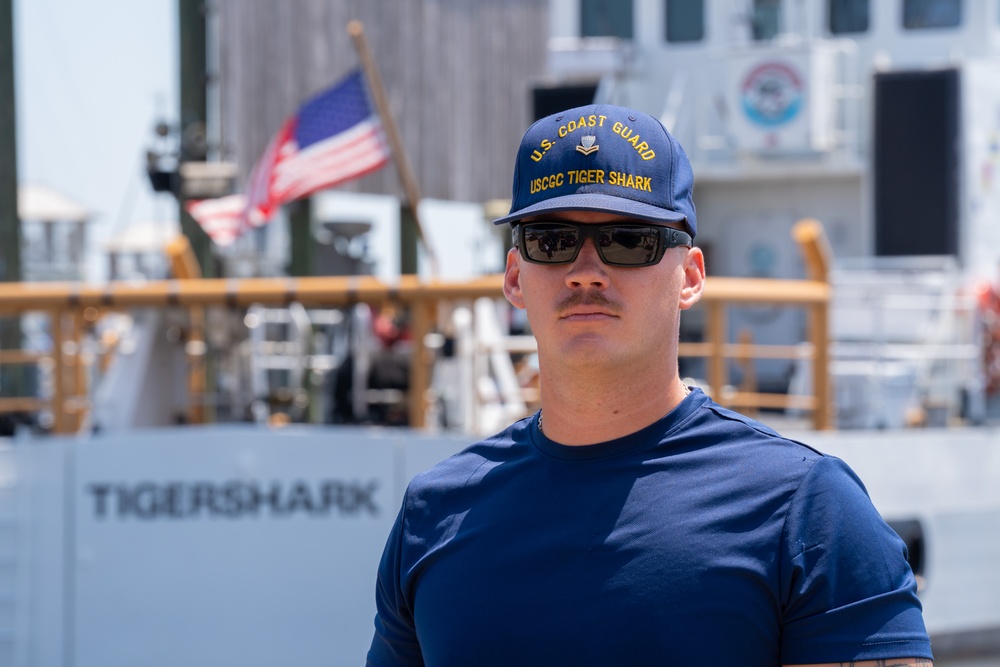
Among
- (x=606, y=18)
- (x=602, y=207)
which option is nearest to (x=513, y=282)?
(x=602, y=207)

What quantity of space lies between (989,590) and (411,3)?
11.0 m

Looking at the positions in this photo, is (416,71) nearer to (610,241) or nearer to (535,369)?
(535,369)

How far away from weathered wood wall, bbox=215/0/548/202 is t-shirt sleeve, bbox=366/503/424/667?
41.2 feet

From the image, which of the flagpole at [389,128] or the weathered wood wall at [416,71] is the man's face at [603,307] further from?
the weathered wood wall at [416,71]

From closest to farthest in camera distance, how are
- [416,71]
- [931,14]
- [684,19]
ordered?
[931,14] < [684,19] < [416,71]

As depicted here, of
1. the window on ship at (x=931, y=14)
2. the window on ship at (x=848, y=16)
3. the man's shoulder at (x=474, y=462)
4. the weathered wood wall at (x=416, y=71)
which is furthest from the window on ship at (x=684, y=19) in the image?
the man's shoulder at (x=474, y=462)

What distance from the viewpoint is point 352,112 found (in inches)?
354

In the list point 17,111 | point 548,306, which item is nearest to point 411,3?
point 17,111

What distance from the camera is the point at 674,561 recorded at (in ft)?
5.50

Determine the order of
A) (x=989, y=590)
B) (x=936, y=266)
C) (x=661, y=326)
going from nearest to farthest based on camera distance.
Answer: (x=661, y=326)
(x=989, y=590)
(x=936, y=266)

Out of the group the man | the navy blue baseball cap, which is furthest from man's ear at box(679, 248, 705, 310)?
the navy blue baseball cap

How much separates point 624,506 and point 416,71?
15848mm

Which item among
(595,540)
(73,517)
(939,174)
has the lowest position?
(73,517)

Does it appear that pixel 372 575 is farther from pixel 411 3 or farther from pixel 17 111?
pixel 411 3
